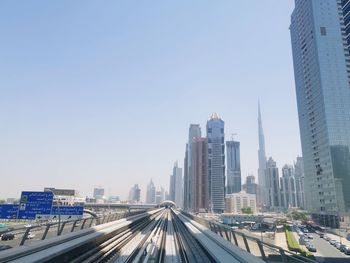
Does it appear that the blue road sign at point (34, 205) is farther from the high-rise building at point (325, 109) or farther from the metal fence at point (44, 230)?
the high-rise building at point (325, 109)

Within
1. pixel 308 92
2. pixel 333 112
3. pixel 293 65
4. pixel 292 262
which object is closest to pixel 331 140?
pixel 333 112

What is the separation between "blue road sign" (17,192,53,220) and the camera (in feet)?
68.3

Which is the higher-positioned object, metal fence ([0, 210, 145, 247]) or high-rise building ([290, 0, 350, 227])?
high-rise building ([290, 0, 350, 227])

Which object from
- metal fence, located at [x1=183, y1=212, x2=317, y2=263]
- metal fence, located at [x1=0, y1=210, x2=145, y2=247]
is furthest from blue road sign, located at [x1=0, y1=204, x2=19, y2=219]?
metal fence, located at [x1=183, y1=212, x2=317, y2=263]

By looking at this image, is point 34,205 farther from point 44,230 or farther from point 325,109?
point 325,109

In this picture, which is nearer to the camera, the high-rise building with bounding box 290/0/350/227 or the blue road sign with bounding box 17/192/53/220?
the blue road sign with bounding box 17/192/53/220

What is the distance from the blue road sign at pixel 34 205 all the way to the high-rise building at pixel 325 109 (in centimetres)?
10656

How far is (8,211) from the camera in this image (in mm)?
20484

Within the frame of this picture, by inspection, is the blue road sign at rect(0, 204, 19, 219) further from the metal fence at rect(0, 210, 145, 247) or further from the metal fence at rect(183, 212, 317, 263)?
the metal fence at rect(183, 212, 317, 263)

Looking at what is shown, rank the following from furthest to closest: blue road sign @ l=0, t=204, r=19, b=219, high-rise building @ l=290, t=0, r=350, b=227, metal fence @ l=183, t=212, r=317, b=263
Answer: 1. high-rise building @ l=290, t=0, r=350, b=227
2. blue road sign @ l=0, t=204, r=19, b=219
3. metal fence @ l=183, t=212, r=317, b=263

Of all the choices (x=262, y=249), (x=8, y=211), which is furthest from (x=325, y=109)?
(x=8, y=211)

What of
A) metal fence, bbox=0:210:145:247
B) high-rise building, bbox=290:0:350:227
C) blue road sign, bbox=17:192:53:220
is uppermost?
high-rise building, bbox=290:0:350:227

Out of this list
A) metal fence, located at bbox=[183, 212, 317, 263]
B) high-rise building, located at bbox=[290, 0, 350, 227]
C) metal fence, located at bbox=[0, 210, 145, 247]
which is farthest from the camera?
high-rise building, located at bbox=[290, 0, 350, 227]

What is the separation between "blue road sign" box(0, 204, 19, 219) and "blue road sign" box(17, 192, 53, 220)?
1.15 ft
